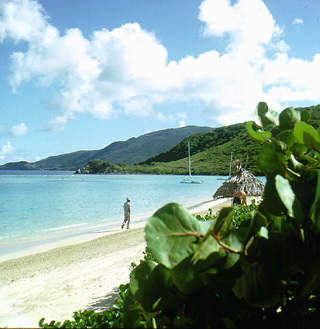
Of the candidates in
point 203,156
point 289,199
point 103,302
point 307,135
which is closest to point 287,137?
point 307,135

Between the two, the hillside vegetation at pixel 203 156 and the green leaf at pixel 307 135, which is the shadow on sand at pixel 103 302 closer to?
the green leaf at pixel 307 135

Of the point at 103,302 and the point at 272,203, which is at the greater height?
the point at 272,203

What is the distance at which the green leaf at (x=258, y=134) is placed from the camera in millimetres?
985

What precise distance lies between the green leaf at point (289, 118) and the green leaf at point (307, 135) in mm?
175

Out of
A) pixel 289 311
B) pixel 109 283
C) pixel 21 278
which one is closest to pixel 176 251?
pixel 289 311

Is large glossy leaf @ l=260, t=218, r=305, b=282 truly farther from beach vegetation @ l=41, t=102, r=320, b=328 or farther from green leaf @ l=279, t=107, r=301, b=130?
green leaf @ l=279, t=107, r=301, b=130

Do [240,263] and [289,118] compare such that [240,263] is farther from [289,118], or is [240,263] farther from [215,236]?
[289,118]

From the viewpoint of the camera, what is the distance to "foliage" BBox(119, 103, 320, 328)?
0.70m

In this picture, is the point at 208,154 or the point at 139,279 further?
the point at 208,154

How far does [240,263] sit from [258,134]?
17.6 inches

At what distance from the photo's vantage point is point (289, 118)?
1.07 m

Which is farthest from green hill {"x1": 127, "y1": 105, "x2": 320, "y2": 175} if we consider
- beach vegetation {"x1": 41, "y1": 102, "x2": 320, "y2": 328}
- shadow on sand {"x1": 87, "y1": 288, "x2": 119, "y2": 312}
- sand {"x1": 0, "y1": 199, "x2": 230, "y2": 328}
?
beach vegetation {"x1": 41, "y1": 102, "x2": 320, "y2": 328}

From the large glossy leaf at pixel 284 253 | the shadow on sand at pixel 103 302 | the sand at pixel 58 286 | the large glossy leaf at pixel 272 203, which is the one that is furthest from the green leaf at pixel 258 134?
the shadow on sand at pixel 103 302

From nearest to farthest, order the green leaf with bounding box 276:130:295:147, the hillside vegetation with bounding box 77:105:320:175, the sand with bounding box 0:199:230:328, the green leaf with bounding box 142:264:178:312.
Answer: the green leaf with bounding box 142:264:178:312 → the green leaf with bounding box 276:130:295:147 → the sand with bounding box 0:199:230:328 → the hillside vegetation with bounding box 77:105:320:175
